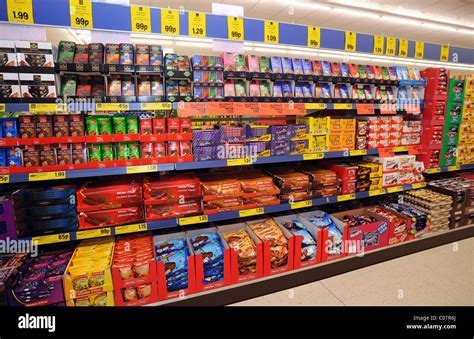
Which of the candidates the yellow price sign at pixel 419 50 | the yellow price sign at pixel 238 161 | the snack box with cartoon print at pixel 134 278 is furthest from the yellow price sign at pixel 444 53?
the snack box with cartoon print at pixel 134 278

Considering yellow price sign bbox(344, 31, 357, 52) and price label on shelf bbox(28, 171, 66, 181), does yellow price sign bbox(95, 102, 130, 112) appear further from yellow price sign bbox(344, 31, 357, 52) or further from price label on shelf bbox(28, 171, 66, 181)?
yellow price sign bbox(344, 31, 357, 52)

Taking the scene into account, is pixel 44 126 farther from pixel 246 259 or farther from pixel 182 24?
pixel 246 259

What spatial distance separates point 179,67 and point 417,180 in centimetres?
272

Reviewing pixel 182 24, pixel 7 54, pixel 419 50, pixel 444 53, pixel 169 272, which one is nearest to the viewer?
pixel 7 54

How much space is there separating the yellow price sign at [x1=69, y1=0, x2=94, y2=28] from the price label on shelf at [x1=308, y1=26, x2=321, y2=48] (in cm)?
174

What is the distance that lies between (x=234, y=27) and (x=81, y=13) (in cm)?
108

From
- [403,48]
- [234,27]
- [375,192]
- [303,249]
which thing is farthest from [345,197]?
[234,27]

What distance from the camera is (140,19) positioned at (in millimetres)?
1840

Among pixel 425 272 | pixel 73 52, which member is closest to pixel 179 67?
pixel 73 52

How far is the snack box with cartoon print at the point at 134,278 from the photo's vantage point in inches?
66.2

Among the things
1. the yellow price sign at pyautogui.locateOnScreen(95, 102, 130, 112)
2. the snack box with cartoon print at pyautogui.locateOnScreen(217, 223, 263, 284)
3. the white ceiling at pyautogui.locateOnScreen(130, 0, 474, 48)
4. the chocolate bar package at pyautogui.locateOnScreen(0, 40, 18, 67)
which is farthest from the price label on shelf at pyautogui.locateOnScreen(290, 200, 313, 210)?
the white ceiling at pyautogui.locateOnScreen(130, 0, 474, 48)

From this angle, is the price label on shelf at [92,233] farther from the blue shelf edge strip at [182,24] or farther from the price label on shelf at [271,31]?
the price label on shelf at [271,31]

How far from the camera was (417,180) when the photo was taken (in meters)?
2.83

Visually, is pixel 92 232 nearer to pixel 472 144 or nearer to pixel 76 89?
pixel 76 89
